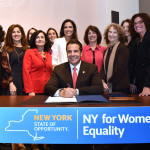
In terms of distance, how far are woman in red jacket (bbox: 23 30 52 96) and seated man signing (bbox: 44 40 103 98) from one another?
672 millimetres

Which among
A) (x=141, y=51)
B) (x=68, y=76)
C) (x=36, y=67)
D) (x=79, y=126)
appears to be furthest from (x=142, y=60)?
(x=79, y=126)

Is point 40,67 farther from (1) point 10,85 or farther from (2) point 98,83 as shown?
(2) point 98,83

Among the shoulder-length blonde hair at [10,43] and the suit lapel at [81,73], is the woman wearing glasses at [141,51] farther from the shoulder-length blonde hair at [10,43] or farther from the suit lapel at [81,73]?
the shoulder-length blonde hair at [10,43]

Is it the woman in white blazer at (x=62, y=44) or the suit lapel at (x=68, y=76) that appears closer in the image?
the suit lapel at (x=68, y=76)

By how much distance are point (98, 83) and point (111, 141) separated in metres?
0.91

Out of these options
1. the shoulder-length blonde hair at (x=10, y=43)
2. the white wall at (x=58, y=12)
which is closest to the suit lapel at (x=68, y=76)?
the shoulder-length blonde hair at (x=10, y=43)

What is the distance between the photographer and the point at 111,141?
135 cm

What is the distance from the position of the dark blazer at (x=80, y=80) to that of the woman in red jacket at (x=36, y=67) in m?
0.67

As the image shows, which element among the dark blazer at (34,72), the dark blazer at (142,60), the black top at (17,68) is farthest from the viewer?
the black top at (17,68)

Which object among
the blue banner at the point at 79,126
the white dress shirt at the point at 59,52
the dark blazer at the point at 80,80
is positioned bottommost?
the blue banner at the point at 79,126

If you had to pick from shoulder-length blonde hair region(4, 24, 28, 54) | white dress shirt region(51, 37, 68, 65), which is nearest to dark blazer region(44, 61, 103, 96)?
white dress shirt region(51, 37, 68, 65)

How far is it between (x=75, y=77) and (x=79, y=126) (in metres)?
0.91

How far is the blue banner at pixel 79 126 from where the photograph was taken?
1.35m

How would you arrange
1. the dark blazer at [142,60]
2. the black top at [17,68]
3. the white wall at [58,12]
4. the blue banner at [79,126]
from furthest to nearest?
the white wall at [58,12]
the black top at [17,68]
the dark blazer at [142,60]
the blue banner at [79,126]
